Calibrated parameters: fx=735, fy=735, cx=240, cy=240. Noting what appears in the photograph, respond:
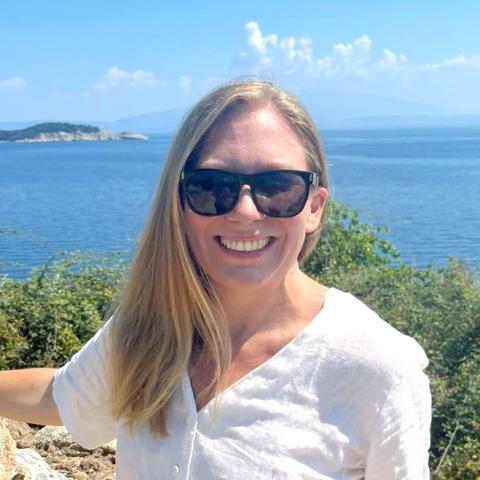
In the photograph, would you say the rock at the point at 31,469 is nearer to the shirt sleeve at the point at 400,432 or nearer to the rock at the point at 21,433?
Answer: the rock at the point at 21,433

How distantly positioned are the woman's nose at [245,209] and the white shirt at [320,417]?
309 mm

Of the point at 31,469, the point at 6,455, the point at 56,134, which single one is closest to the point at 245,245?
the point at 6,455

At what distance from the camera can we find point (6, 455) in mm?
3398

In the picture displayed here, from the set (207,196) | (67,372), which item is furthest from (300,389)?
(67,372)

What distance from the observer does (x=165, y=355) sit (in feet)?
6.47

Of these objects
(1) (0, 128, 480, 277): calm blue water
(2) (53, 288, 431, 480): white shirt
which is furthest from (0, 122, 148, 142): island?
(2) (53, 288, 431, 480): white shirt

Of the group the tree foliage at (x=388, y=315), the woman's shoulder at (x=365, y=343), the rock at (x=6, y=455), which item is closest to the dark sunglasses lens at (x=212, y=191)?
the woman's shoulder at (x=365, y=343)

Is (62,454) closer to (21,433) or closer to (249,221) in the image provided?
(21,433)

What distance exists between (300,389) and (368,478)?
0.87 ft

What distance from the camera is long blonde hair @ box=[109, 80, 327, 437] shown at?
1902 millimetres

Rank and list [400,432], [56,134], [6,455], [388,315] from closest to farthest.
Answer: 1. [400,432]
2. [6,455]
3. [388,315]
4. [56,134]

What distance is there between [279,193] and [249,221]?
0.10 metres

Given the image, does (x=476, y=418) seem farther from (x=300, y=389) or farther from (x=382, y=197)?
(x=382, y=197)

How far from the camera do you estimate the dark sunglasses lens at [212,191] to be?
6.00 feet
